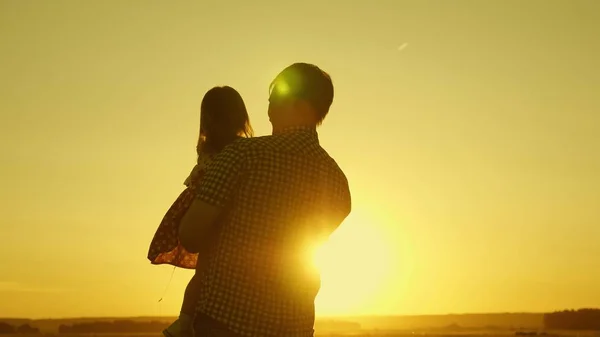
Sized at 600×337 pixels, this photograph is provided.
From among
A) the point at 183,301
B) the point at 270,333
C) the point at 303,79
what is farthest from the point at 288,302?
the point at 303,79

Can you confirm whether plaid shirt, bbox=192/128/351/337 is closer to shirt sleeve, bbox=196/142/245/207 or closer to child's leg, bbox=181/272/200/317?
shirt sleeve, bbox=196/142/245/207

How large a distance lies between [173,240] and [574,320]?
5381 centimetres

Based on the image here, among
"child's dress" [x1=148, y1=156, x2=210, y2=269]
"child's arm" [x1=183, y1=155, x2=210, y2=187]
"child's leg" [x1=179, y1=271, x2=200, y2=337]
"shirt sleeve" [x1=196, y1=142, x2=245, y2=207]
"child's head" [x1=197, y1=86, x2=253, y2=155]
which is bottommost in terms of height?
"child's leg" [x1=179, y1=271, x2=200, y2=337]

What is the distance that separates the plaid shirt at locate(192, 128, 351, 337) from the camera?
316cm

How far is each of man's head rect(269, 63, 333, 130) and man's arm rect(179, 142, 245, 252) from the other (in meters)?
0.43

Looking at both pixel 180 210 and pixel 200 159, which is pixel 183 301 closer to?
pixel 180 210

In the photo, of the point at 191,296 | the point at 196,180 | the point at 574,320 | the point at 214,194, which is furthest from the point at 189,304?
the point at 574,320

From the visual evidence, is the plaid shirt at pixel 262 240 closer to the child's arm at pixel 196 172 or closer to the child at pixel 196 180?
the child at pixel 196 180

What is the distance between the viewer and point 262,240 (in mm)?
3230

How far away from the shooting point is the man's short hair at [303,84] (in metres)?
3.63

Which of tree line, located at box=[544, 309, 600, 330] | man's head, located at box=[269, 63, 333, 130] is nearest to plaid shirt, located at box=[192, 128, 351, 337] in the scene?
man's head, located at box=[269, 63, 333, 130]

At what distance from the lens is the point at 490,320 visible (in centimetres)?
14238

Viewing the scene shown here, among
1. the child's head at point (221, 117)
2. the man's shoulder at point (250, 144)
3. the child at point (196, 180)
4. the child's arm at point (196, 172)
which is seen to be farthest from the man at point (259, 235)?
the child's arm at point (196, 172)

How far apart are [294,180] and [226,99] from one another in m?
0.83
